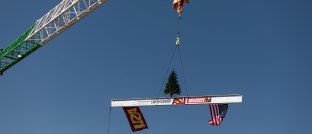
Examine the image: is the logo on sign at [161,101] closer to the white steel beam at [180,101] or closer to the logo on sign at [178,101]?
the white steel beam at [180,101]

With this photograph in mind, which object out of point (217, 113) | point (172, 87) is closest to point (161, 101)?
point (172, 87)

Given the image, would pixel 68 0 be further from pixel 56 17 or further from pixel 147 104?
pixel 147 104

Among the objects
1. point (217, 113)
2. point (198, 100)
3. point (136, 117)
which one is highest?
point (198, 100)

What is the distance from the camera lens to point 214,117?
226 ft

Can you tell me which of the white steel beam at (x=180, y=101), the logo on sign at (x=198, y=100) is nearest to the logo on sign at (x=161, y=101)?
the white steel beam at (x=180, y=101)

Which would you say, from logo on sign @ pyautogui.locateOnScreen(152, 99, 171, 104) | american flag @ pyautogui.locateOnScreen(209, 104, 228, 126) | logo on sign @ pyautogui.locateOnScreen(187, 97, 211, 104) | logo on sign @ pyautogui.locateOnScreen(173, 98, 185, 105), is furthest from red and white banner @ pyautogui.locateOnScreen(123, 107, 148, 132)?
american flag @ pyautogui.locateOnScreen(209, 104, 228, 126)

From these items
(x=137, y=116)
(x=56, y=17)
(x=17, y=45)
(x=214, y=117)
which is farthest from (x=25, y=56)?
(x=214, y=117)

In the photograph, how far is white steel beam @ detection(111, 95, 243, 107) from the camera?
66625 mm

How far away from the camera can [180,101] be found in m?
68.9

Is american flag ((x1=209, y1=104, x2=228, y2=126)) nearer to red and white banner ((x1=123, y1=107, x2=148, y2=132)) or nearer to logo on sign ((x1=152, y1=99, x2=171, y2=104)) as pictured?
logo on sign ((x1=152, y1=99, x2=171, y2=104))

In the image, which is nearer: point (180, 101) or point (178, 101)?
point (180, 101)

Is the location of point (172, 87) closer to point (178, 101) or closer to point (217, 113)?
point (178, 101)

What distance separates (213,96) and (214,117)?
8.67ft

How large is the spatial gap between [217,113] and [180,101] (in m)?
4.22
